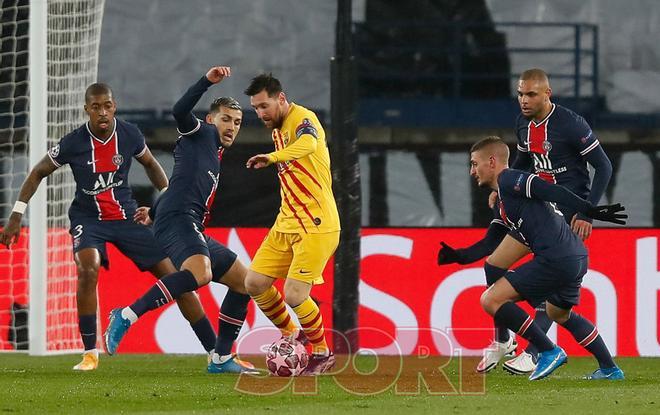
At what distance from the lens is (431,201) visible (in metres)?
11.0

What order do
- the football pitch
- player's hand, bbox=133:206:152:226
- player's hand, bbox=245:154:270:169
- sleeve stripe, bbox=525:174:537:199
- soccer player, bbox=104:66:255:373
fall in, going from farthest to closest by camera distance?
player's hand, bbox=133:206:152:226 < soccer player, bbox=104:66:255:373 < sleeve stripe, bbox=525:174:537:199 < player's hand, bbox=245:154:270:169 < the football pitch

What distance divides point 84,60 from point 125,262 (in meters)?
1.40

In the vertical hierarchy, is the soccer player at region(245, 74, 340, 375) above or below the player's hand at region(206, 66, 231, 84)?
below

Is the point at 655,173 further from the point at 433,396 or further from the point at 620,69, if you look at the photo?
the point at 433,396

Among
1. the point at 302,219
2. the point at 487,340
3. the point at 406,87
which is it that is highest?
the point at 406,87

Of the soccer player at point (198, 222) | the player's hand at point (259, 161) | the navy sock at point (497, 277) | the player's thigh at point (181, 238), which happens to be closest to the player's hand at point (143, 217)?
the soccer player at point (198, 222)

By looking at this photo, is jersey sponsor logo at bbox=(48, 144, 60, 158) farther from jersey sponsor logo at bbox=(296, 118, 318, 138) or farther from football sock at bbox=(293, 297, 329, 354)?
football sock at bbox=(293, 297, 329, 354)

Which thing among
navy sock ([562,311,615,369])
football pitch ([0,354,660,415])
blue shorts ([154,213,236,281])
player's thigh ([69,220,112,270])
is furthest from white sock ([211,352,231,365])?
navy sock ([562,311,615,369])

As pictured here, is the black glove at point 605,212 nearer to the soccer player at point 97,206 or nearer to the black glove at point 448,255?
the black glove at point 448,255

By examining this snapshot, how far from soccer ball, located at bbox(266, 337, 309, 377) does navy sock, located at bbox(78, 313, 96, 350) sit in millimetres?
1233

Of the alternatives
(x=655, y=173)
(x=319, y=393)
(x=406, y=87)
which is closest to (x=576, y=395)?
(x=319, y=393)

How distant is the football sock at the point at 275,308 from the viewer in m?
7.42

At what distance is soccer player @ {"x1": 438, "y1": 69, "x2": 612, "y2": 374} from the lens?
7.46 metres

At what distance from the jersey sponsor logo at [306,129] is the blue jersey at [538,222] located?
3.09 ft
